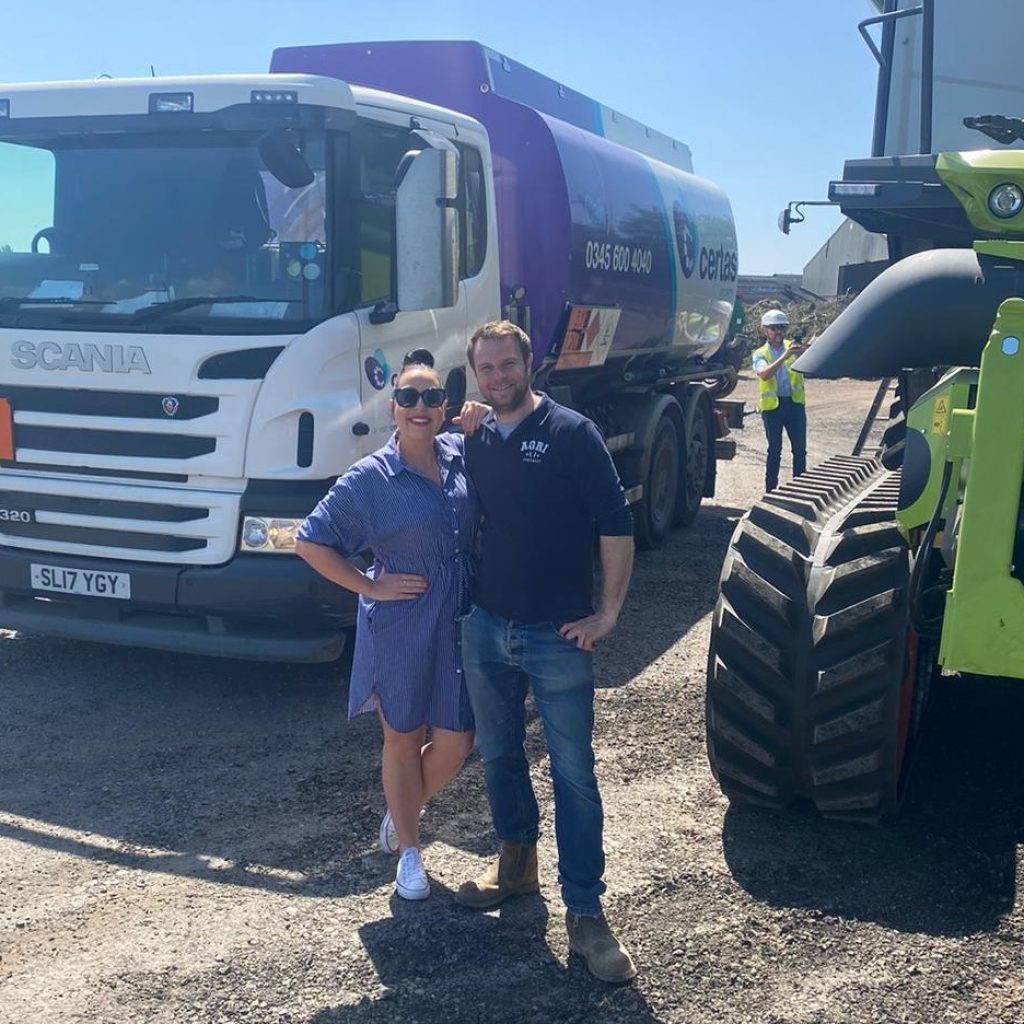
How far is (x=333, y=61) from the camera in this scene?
24.5 feet

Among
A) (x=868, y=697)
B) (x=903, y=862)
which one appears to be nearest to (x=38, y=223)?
(x=868, y=697)

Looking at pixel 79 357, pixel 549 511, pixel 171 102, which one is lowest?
pixel 549 511

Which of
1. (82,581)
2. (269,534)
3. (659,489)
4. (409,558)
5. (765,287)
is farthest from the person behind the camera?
(765,287)

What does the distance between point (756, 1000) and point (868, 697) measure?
1063mm

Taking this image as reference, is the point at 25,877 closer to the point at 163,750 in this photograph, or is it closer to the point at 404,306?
the point at 163,750

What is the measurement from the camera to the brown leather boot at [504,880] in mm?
3764

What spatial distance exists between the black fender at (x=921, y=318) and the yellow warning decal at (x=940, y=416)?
228 mm

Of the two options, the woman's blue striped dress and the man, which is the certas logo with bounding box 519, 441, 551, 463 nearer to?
the man

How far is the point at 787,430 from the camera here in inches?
421

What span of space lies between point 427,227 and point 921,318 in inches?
92.6

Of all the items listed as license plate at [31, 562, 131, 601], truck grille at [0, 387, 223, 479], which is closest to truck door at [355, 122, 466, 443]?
truck grille at [0, 387, 223, 479]

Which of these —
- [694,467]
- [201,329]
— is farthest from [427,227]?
[694,467]

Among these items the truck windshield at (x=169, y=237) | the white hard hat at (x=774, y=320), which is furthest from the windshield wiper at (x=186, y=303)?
the white hard hat at (x=774, y=320)

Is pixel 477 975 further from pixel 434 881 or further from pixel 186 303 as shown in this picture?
pixel 186 303
